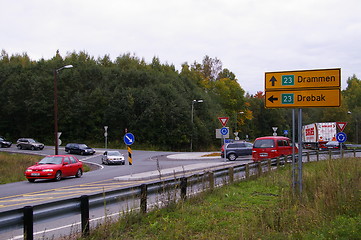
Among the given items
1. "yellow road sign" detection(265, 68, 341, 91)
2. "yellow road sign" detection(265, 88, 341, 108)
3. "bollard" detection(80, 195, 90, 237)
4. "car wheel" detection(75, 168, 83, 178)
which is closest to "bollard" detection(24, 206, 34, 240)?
"bollard" detection(80, 195, 90, 237)

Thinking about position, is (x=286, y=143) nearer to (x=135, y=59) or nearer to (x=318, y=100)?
(x=318, y=100)

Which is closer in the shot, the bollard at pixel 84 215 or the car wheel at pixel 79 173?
the bollard at pixel 84 215

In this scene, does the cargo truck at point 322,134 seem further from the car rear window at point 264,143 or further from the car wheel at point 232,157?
the car rear window at point 264,143

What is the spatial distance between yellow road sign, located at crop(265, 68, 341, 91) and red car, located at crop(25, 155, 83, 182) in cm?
1331

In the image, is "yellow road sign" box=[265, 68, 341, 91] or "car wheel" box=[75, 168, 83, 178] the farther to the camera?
"car wheel" box=[75, 168, 83, 178]

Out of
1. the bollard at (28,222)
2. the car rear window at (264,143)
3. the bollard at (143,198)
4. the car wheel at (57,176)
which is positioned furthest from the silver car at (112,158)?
the bollard at (28,222)

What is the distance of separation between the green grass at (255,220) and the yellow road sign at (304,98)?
2057mm

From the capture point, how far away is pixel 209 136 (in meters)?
65.2

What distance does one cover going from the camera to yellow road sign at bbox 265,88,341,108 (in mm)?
9391

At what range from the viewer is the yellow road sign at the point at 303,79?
31.1 ft

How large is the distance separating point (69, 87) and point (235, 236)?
6830cm

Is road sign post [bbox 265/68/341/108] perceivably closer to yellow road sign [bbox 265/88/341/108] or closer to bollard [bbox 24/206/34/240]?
yellow road sign [bbox 265/88/341/108]

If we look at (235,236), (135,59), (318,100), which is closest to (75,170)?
(318,100)

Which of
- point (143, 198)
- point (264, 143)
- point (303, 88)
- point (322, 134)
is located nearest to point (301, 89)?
point (303, 88)
